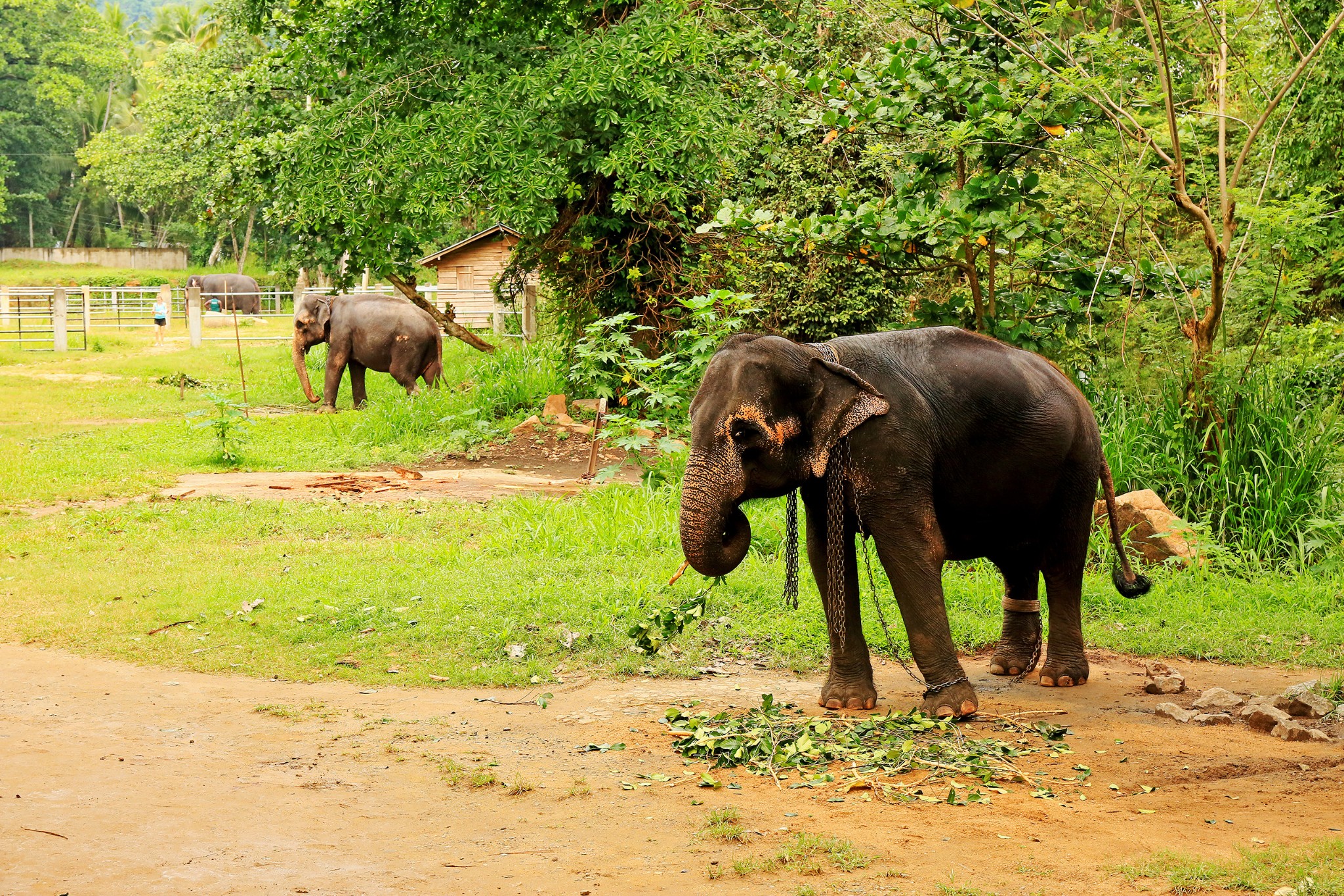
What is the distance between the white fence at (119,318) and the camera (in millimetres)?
28516

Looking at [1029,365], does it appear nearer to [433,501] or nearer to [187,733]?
[187,733]

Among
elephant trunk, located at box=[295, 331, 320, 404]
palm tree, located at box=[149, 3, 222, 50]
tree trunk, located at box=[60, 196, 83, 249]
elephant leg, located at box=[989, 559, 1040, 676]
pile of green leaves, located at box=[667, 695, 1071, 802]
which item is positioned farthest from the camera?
tree trunk, located at box=[60, 196, 83, 249]

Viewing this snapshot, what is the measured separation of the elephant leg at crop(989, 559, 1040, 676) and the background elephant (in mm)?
14108

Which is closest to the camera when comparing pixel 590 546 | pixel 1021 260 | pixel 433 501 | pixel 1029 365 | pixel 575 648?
pixel 1029 365

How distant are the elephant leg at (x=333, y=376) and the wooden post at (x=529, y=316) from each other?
3.43 m

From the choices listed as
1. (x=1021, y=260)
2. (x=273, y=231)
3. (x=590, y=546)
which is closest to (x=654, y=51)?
(x=1021, y=260)

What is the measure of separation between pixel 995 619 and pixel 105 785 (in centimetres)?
552

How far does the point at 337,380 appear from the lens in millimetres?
20250

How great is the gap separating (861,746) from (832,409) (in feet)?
5.24

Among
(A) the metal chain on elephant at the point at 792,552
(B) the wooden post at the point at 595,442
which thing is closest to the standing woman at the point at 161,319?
(B) the wooden post at the point at 595,442

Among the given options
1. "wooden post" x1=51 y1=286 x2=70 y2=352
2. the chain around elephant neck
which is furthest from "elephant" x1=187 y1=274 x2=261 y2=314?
the chain around elephant neck

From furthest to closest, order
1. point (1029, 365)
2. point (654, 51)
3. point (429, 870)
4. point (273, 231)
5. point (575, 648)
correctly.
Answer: point (273, 231) → point (654, 51) → point (575, 648) → point (1029, 365) → point (429, 870)

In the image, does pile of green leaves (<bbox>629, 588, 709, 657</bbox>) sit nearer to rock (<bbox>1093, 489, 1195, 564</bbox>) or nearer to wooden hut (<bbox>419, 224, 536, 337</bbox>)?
rock (<bbox>1093, 489, 1195, 564</bbox>)

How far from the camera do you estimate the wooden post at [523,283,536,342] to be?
22.6m
